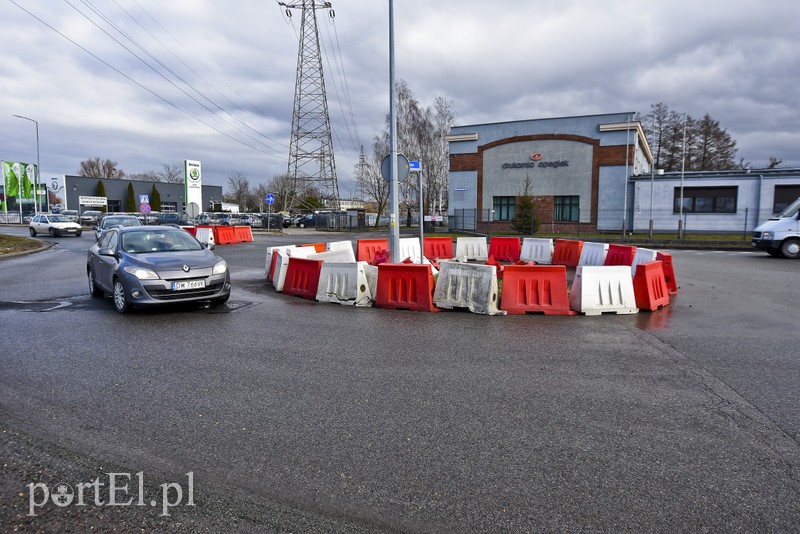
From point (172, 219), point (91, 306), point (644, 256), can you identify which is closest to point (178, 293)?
point (91, 306)

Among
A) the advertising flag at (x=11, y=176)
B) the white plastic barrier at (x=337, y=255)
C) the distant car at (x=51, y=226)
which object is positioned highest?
the advertising flag at (x=11, y=176)

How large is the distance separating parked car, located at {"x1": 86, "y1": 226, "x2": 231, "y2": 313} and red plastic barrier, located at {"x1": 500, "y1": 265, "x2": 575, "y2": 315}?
507cm

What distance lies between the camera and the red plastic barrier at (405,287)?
8820 millimetres

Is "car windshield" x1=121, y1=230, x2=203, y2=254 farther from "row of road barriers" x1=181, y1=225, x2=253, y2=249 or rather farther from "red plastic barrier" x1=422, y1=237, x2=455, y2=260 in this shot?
"row of road barriers" x1=181, y1=225, x2=253, y2=249

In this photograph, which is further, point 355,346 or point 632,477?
point 355,346

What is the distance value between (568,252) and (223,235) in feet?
64.0

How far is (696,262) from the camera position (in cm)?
1791

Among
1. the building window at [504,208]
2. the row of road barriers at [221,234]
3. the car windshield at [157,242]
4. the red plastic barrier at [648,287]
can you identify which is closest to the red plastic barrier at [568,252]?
the red plastic barrier at [648,287]

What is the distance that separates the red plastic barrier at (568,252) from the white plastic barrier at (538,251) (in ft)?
0.69

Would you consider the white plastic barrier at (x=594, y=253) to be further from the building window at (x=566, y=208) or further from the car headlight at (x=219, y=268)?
the building window at (x=566, y=208)

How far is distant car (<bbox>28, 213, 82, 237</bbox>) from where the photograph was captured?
33406mm

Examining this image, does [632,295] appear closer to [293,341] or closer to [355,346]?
[355,346]

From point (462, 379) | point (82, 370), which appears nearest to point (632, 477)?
point (462, 379)

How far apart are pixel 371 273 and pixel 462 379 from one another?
4808 mm
